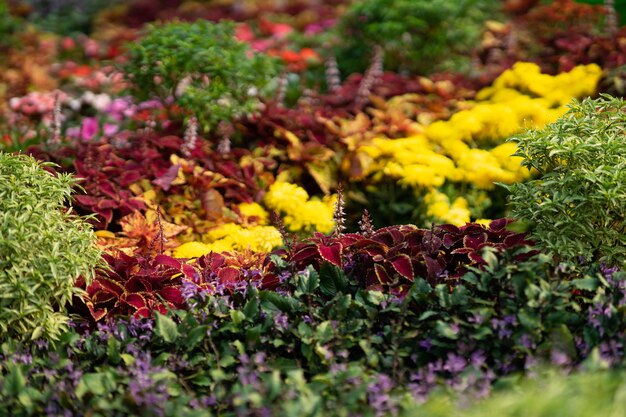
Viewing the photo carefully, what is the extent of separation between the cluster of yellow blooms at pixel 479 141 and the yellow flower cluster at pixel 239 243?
3.05ft

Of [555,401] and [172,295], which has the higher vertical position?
[555,401]

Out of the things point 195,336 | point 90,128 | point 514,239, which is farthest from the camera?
point 90,128

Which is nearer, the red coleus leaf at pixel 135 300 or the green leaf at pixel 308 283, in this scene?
the green leaf at pixel 308 283

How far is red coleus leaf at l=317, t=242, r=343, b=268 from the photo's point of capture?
10.8 feet

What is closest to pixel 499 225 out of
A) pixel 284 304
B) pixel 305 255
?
pixel 305 255

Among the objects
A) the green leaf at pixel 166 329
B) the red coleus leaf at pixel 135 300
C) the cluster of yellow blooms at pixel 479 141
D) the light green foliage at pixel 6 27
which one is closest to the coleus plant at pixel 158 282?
the red coleus leaf at pixel 135 300

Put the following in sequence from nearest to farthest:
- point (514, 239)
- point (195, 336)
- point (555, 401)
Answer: point (555, 401) < point (195, 336) < point (514, 239)

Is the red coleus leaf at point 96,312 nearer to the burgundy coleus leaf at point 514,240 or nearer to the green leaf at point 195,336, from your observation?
the green leaf at point 195,336

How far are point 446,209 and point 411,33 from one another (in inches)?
112

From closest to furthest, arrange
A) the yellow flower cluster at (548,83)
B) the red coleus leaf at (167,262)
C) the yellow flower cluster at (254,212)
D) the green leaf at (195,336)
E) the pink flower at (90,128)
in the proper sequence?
1. the green leaf at (195,336)
2. the red coleus leaf at (167,262)
3. the yellow flower cluster at (254,212)
4. the yellow flower cluster at (548,83)
5. the pink flower at (90,128)

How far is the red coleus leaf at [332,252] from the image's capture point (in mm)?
3293

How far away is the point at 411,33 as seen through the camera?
689 cm

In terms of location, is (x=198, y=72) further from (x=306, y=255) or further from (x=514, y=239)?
(x=514, y=239)

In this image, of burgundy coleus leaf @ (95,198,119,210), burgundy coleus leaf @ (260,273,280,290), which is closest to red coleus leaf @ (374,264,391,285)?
burgundy coleus leaf @ (260,273,280,290)
